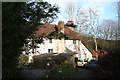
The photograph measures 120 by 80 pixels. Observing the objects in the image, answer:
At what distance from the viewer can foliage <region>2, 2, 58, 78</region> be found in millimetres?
5859

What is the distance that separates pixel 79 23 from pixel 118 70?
898 inches

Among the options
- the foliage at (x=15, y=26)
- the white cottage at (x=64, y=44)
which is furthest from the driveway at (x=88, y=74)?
the white cottage at (x=64, y=44)

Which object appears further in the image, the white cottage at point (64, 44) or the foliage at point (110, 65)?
the white cottage at point (64, 44)

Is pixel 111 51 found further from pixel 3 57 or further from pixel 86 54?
pixel 86 54

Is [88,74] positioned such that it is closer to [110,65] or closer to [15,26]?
[110,65]

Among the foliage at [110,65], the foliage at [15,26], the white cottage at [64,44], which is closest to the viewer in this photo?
the foliage at [110,65]

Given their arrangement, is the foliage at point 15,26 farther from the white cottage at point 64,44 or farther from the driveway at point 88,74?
the white cottage at point 64,44

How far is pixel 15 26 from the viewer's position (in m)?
5.93

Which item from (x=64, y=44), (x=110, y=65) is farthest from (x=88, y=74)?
(x=64, y=44)

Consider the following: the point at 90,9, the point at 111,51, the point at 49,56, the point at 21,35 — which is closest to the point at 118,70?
the point at 111,51

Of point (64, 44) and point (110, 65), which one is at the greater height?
point (64, 44)

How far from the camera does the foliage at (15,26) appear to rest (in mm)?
5859

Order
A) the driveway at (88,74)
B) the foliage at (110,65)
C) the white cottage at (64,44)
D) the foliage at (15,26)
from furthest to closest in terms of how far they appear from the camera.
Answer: the white cottage at (64,44) < the driveway at (88,74) < the foliage at (15,26) < the foliage at (110,65)

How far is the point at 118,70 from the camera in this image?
520 centimetres
